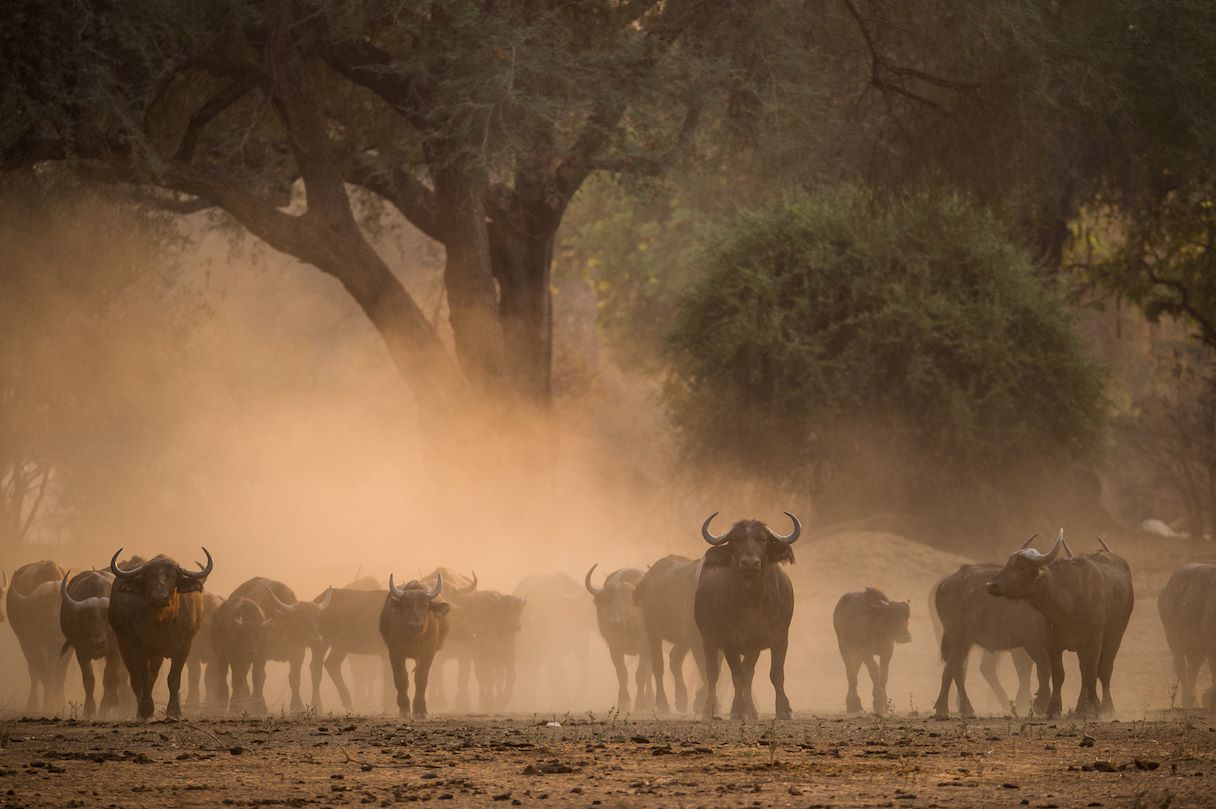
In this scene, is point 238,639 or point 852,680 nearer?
point 238,639

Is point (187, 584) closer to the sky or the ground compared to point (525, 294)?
closer to the ground

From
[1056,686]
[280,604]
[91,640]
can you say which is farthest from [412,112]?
[1056,686]

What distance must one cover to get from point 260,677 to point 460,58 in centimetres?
953

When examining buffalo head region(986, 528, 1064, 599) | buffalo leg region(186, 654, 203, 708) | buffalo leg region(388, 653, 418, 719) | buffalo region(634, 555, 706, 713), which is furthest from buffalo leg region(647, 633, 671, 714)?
buffalo leg region(186, 654, 203, 708)

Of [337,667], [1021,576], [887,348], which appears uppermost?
[887,348]

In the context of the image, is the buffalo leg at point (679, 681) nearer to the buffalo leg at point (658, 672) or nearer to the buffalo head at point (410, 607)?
the buffalo leg at point (658, 672)

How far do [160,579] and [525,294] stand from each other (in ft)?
43.9

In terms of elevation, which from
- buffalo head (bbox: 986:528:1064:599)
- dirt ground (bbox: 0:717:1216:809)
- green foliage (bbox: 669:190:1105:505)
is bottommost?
dirt ground (bbox: 0:717:1216:809)

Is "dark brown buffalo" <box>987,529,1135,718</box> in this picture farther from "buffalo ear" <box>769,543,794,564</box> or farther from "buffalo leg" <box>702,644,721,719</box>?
"buffalo leg" <box>702,644,721,719</box>

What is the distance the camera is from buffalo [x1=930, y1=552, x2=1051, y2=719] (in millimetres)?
16344

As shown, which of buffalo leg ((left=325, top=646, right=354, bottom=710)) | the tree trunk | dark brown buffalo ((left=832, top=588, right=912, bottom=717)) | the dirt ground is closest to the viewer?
the dirt ground

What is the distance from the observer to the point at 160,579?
15289 millimetres

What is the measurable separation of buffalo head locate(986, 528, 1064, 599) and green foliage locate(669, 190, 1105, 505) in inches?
623

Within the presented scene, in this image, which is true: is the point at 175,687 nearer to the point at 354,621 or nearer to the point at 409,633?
the point at 409,633
